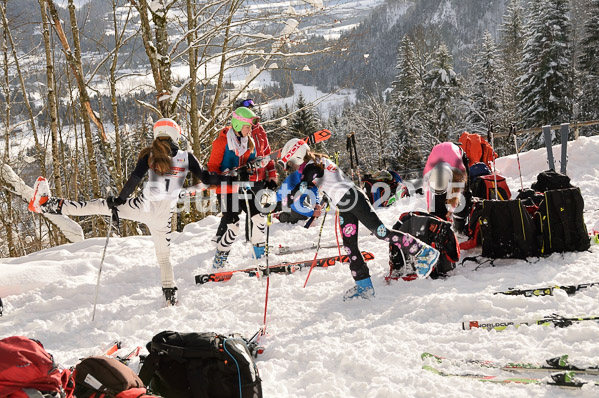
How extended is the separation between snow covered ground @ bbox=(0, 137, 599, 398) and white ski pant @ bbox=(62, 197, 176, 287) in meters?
0.55

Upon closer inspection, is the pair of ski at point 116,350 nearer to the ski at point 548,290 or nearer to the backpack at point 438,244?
the backpack at point 438,244

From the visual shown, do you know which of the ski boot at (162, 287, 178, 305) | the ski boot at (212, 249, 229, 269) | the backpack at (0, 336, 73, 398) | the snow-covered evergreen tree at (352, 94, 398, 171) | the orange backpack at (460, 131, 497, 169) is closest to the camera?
the backpack at (0, 336, 73, 398)

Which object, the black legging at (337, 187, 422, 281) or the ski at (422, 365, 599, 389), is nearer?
the ski at (422, 365, 599, 389)

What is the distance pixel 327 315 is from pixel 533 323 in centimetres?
178

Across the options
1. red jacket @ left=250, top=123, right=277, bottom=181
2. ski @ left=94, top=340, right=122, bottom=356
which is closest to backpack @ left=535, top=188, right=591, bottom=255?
red jacket @ left=250, top=123, right=277, bottom=181

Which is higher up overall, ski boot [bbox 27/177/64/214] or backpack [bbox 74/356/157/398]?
ski boot [bbox 27/177/64/214]

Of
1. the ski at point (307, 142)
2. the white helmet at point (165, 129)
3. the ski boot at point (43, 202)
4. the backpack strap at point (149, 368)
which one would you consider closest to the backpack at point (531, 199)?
the ski at point (307, 142)

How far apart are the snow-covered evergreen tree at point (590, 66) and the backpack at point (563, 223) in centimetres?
3029

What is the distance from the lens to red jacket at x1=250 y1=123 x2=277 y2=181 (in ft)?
18.7

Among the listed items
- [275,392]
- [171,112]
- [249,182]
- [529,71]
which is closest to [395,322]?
[275,392]

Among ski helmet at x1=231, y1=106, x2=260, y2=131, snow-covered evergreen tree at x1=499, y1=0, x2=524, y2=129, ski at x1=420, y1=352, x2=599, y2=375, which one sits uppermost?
snow-covered evergreen tree at x1=499, y1=0, x2=524, y2=129

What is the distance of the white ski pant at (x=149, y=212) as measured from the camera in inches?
182

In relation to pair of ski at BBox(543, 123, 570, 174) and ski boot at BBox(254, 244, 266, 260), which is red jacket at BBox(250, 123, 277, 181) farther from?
pair of ski at BBox(543, 123, 570, 174)

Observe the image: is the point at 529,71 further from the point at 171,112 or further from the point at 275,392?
the point at 275,392
